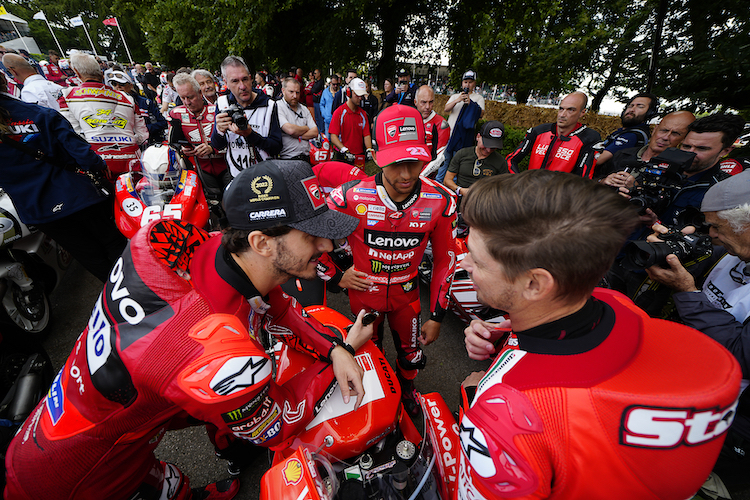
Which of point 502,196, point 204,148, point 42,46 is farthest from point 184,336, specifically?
point 42,46

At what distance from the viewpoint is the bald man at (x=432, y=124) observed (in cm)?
610

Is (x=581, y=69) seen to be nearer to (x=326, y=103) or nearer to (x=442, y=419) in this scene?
(x=326, y=103)

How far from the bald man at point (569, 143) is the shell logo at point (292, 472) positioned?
4506 millimetres

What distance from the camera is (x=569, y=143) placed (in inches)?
177

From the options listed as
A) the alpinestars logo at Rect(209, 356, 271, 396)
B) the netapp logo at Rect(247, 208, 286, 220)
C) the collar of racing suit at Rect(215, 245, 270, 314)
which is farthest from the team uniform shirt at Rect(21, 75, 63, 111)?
the alpinestars logo at Rect(209, 356, 271, 396)

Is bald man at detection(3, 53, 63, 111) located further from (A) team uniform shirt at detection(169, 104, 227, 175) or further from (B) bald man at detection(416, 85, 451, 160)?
(B) bald man at detection(416, 85, 451, 160)

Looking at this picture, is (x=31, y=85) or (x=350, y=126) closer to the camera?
(x=31, y=85)

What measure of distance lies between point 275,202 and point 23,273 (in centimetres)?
384

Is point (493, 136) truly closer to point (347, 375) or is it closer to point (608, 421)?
point (347, 375)

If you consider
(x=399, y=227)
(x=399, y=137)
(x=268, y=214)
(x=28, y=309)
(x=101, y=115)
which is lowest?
(x=28, y=309)

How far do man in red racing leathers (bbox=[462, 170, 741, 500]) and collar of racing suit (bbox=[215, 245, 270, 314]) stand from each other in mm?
1061

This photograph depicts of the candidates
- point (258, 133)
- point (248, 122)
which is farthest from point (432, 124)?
point (248, 122)

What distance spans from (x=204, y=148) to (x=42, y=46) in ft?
247

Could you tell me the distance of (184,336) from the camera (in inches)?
47.8
